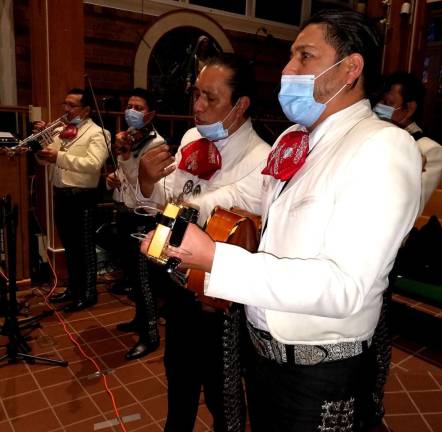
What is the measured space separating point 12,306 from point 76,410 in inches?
33.3

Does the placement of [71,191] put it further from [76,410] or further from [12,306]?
[76,410]

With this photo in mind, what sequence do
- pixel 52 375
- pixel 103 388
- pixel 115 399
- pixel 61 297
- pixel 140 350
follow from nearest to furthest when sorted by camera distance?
pixel 115 399 < pixel 103 388 < pixel 52 375 < pixel 140 350 < pixel 61 297

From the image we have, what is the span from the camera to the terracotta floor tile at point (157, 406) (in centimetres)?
251

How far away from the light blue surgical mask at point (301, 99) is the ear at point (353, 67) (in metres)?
0.02

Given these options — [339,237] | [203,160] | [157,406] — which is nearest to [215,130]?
[203,160]

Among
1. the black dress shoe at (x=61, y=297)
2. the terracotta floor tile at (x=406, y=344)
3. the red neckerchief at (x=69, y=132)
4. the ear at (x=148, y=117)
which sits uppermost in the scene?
the ear at (x=148, y=117)

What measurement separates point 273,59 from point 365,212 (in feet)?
24.2

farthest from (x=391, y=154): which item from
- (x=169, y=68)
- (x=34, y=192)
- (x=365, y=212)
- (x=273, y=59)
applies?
(x=273, y=59)

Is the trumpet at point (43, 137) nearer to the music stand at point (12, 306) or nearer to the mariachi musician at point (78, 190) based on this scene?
the mariachi musician at point (78, 190)

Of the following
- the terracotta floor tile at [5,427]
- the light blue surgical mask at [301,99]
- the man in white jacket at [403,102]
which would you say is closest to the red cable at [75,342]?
the terracotta floor tile at [5,427]

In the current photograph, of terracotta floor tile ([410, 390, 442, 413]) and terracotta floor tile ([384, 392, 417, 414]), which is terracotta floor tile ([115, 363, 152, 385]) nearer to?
terracotta floor tile ([384, 392, 417, 414])

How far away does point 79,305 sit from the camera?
12.7 feet

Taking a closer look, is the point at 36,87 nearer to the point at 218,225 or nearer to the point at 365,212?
the point at 218,225

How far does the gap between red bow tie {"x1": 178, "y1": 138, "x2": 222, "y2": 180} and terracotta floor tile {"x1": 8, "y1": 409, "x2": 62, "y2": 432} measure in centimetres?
158
